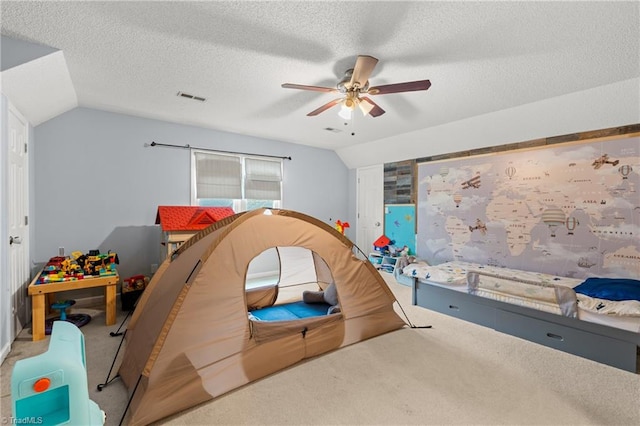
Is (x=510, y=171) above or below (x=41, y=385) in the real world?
above

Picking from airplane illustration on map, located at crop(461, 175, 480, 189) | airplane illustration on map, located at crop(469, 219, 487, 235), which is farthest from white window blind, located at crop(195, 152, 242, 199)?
airplane illustration on map, located at crop(469, 219, 487, 235)

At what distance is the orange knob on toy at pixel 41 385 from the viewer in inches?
33.1

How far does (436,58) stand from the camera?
2326 mm

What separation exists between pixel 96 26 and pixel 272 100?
1.65m

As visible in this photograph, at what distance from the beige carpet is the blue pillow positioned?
56 centimetres

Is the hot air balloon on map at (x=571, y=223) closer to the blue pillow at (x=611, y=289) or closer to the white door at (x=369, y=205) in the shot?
the blue pillow at (x=611, y=289)

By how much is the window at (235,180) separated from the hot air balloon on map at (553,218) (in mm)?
3931

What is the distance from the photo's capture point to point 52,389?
87cm

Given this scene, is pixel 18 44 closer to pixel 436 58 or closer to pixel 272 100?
pixel 272 100

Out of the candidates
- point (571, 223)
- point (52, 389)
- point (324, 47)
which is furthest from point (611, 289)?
point (52, 389)

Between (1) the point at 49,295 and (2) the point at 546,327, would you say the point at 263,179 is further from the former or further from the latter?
(2) the point at 546,327

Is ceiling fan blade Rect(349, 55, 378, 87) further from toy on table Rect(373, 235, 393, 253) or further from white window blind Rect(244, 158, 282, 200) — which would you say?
toy on table Rect(373, 235, 393, 253)

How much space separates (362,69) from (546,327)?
9.11 feet

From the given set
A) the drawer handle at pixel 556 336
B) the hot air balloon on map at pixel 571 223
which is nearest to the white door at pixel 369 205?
the hot air balloon on map at pixel 571 223
